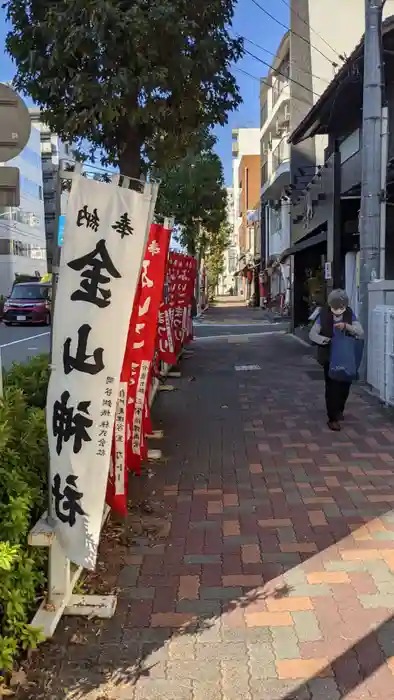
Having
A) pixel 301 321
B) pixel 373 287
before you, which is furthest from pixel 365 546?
pixel 301 321

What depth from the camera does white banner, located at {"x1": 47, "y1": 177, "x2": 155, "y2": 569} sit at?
3.11m

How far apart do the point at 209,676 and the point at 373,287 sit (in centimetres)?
760

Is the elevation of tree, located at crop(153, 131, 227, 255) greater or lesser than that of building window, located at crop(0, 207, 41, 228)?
lesser

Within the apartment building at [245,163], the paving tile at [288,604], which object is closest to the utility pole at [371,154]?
the paving tile at [288,604]

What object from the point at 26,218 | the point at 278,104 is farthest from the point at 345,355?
the point at 26,218

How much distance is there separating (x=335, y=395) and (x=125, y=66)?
14.5 feet

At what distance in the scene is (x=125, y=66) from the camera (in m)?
6.92

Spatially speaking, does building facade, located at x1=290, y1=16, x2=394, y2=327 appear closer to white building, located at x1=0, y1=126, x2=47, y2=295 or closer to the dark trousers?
the dark trousers

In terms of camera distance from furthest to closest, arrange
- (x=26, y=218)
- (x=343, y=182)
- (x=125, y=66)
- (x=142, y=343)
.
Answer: (x=26, y=218), (x=343, y=182), (x=125, y=66), (x=142, y=343)

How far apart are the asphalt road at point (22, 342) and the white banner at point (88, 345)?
35.4 ft

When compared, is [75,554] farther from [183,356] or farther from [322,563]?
[183,356]

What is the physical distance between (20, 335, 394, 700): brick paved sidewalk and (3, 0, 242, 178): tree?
12.7ft

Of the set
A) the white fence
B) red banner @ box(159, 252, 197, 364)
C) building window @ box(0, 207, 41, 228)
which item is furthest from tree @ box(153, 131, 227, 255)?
building window @ box(0, 207, 41, 228)

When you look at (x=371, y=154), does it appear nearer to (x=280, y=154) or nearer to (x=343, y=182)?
(x=343, y=182)
